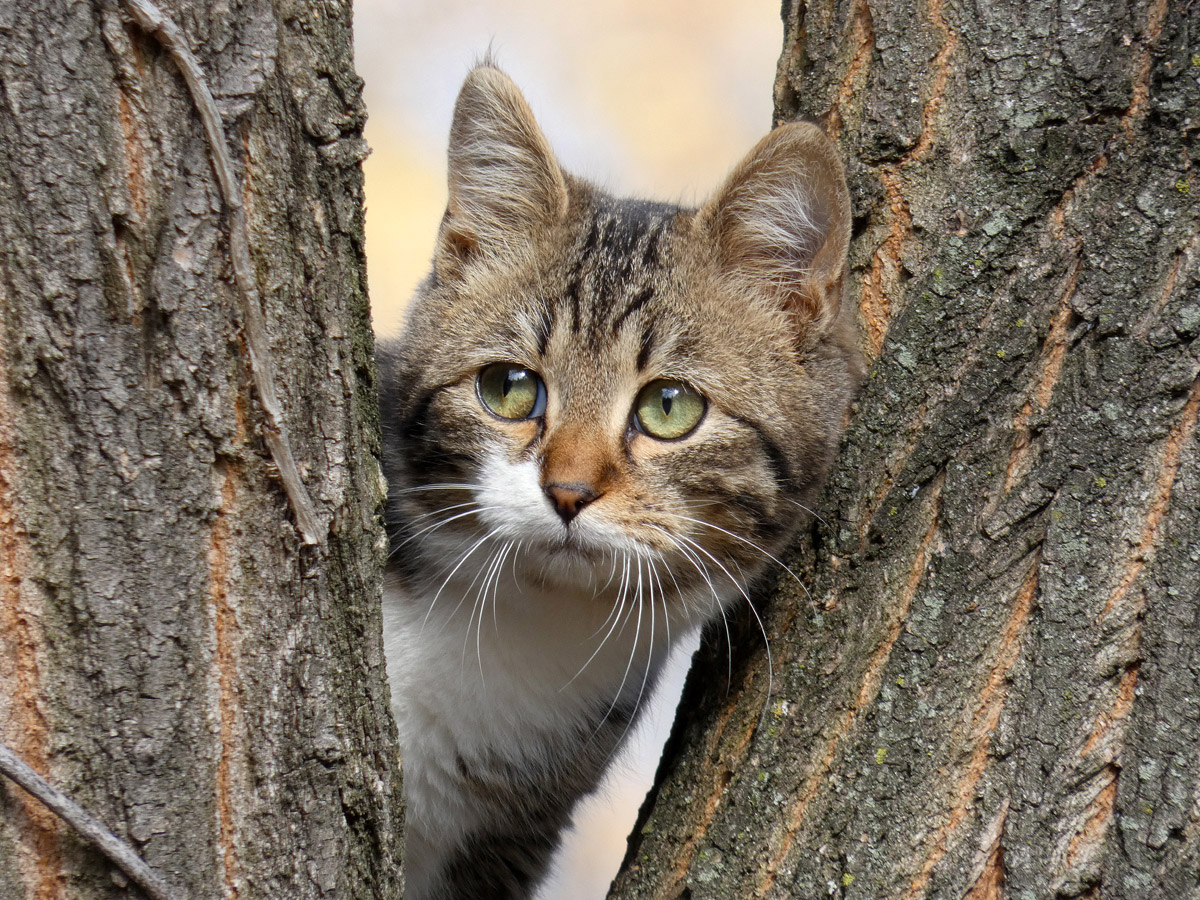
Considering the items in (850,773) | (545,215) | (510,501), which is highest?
(545,215)

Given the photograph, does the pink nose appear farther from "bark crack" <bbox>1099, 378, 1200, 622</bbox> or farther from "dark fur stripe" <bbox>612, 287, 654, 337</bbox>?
"bark crack" <bbox>1099, 378, 1200, 622</bbox>

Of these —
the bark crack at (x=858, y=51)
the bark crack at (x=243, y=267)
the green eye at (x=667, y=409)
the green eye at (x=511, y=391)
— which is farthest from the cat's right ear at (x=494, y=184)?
the bark crack at (x=243, y=267)

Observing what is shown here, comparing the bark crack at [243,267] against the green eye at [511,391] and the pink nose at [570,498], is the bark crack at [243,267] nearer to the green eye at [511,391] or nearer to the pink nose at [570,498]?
the pink nose at [570,498]

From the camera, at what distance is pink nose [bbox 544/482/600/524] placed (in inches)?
64.7

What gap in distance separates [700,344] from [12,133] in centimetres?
115

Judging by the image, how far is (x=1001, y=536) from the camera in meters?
1.51

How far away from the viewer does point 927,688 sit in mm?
1512

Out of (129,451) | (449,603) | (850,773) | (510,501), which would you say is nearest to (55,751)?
(129,451)

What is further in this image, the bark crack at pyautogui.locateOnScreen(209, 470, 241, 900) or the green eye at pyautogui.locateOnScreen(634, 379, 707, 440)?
the green eye at pyautogui.locateOnScreen(634, 379, 707, 440)

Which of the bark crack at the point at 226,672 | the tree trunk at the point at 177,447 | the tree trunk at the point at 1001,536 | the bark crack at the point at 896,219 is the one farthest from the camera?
the bark crack at the point at 896,219

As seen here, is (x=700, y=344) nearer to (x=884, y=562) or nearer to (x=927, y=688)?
(x=884, y=562)

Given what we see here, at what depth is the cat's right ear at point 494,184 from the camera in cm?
199

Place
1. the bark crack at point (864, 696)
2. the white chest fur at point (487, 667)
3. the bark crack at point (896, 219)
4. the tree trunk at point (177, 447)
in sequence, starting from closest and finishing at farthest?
the tree trunk at point (177, 447) < the bark crack at point (864, 696) < the bark crack at point (896, 219) < the white chest fur at point (487, 667)

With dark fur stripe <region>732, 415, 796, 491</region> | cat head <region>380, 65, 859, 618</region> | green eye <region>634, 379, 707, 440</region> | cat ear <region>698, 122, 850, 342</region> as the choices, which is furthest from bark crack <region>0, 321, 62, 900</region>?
cat ear <region>698, 122, 850, 342</region>
